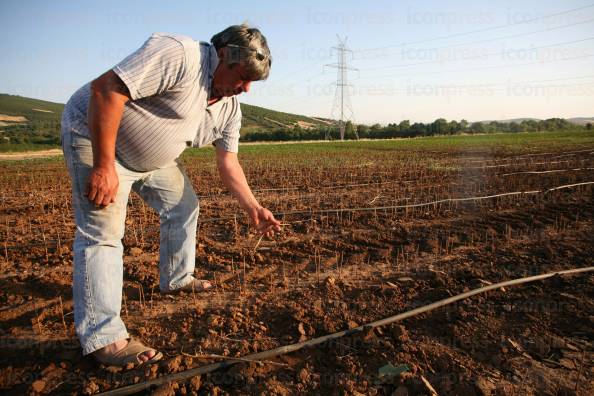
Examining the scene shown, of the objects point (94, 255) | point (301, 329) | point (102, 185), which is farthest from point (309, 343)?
point (102, 185)

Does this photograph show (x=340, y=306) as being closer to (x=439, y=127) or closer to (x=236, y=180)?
(x=236, y=180)

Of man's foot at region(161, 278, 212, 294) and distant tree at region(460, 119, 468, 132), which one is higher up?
distant tree at region(460, 119, 468, 132)

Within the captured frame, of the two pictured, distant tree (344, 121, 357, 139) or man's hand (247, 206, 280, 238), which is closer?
man's hand (247, 206, 280, 238)

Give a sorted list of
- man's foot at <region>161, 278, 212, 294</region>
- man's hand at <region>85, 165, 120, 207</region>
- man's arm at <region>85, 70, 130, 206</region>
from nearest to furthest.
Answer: man's arm at <region>85, 70, 130, 206</region> < man's hand at <region>85, 165, 120, 207</region> < man's foot at <region>161, 278, 212, 294</region>

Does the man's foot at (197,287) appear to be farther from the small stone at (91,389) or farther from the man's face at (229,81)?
the man's face at (229,81)

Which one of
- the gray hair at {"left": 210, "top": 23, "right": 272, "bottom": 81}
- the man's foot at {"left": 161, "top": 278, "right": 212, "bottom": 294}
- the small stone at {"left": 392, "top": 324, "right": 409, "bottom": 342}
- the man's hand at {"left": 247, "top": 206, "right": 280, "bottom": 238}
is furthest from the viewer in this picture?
the man's foot at {"left": 161, "top": 278, "right": 212, "bottom": 294}

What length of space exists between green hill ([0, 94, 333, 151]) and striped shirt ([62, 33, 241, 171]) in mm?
33518

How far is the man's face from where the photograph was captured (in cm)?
198

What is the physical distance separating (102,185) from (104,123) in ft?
0.98

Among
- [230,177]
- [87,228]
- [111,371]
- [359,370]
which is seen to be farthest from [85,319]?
[359,370]

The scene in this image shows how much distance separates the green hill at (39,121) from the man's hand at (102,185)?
3368 cm

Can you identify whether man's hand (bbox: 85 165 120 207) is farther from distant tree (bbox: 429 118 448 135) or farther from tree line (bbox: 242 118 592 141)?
distant tree (bbox: 429 118 448 135)

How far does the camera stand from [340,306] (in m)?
2.69

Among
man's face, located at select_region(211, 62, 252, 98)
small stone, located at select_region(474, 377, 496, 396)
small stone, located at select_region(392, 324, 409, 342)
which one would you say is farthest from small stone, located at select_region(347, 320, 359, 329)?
man's face, located at select_region(211, 62, 252, 98)
